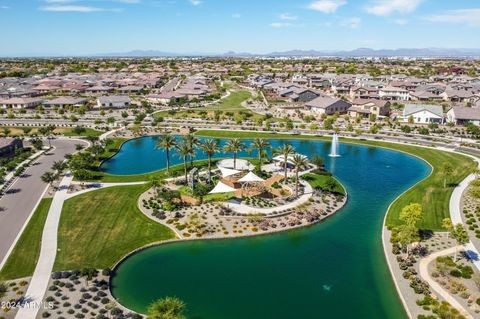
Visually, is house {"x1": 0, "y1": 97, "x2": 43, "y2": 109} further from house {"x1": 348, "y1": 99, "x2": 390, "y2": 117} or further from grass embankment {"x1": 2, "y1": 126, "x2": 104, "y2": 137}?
house {"x1": 348, "y1": 99, "x2": 390, "y2": 117}

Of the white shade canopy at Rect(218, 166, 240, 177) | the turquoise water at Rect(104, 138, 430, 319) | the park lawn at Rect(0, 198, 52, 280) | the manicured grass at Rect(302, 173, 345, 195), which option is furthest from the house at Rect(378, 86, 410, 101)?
the park lawn at Rect(0, 198, 52, 280)

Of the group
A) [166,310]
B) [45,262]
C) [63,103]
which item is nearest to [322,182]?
[166,310]

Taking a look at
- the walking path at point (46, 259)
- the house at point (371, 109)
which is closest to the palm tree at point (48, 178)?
the walking path at point (46, 259)

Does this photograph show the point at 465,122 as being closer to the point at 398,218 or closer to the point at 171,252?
the point at 398,218

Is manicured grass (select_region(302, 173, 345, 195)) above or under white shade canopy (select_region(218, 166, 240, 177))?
under

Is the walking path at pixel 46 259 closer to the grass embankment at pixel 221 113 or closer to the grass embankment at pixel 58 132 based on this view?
the grass embankment at pixel 58 132
